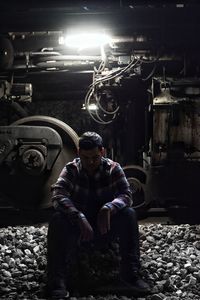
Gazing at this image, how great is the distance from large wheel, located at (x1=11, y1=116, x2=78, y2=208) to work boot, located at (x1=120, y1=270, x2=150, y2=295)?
175 inches

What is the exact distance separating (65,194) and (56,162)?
171 inches

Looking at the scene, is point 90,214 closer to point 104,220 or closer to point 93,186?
point 93,186

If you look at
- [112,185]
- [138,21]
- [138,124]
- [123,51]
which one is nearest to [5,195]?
[138,124]

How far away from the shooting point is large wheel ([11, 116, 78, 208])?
8477mm

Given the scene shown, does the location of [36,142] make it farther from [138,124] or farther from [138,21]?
[138,21]

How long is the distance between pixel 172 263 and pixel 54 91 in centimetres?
527

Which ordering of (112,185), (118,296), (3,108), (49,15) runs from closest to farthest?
Answer: (118,296) → (112,185) → (49,15) → (3,108)

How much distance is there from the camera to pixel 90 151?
13.5 ft

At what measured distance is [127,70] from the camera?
8180mm

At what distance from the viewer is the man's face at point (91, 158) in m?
4.13

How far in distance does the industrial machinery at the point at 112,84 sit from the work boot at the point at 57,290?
421 centimetres

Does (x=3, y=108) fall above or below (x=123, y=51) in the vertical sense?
below

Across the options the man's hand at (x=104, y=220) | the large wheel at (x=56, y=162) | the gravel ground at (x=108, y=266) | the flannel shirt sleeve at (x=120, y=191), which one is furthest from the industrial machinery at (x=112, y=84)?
the man's hand at (x=104, y=220)

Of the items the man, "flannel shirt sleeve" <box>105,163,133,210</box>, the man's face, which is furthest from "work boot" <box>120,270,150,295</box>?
the man's face
